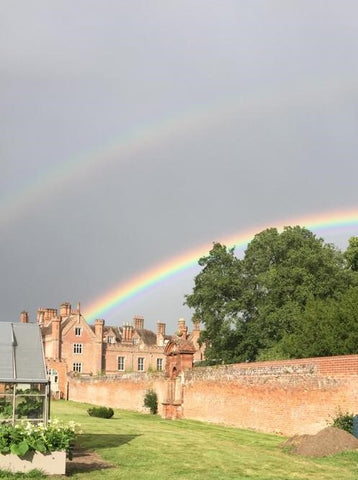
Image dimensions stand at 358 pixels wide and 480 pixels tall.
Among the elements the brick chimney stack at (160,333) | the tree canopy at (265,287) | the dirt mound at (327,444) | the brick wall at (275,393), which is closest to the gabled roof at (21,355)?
the dirt mound at (327,444)

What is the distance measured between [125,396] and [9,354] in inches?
1280

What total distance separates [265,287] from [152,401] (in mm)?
14168

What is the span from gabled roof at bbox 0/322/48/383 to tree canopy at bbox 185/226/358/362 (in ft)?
89.4

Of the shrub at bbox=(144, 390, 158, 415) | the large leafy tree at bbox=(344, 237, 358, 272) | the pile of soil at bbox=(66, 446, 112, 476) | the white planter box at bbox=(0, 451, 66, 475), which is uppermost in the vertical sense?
the large leafy tree at bbox=(344, 237, 358, 272)

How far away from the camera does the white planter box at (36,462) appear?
1395 cm

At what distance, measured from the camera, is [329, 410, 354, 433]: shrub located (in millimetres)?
21203

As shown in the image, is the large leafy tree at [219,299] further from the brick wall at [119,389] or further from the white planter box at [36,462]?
the white planter box at [36,462]

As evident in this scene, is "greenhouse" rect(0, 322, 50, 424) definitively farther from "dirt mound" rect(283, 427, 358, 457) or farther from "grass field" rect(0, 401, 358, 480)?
"dirt mound" rect(283, 427, 358, 457)

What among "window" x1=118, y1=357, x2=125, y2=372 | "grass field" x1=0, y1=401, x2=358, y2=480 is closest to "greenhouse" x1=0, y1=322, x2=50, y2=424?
"grass field" x1=0, y1=401, x2=358, y2=480

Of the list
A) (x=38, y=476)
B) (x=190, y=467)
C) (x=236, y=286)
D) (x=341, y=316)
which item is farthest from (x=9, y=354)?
(x=236, y=286)

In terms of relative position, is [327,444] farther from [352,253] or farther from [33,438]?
[352,253]

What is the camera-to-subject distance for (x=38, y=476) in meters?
14.0

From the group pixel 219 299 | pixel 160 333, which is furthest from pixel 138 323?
pixel 219 299

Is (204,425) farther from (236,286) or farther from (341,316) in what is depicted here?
(236,286)
